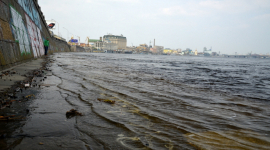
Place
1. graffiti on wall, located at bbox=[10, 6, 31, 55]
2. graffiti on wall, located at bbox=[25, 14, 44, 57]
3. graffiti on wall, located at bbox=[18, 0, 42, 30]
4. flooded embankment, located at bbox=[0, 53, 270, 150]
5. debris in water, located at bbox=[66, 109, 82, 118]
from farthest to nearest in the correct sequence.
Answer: graffiti on wall, located at bbox=[25, 14, 44, 57] → graffiti on wall, located at bbox=[18, 0, 42, 30] → graffiti on wall, located at bbox=[10, 6, 31, 55] → debris in water, located at bbox=[66, 109, 82, 118] → flooded embankment, located at bbox=[0, 53, 270, 150]

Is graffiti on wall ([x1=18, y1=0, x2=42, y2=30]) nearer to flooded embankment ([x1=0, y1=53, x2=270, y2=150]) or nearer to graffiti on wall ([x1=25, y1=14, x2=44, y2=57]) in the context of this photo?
graffiti on wall ([x1=25, y1=14, x2=44, y2=57])

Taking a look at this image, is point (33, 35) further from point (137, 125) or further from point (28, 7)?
point (137, 125)

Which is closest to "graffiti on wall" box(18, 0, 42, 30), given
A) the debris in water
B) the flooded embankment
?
the flooded embankment

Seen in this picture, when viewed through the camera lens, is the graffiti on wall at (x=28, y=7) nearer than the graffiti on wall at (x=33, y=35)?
Yes

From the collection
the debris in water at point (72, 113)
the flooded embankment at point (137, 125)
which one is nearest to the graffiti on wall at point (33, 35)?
the flooded embankment at point (137, 125)

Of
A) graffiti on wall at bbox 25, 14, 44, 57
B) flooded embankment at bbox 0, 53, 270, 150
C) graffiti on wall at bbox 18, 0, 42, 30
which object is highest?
graffiti on wall at bbox 18, 0, 42, 30

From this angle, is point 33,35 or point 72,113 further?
point 33,35

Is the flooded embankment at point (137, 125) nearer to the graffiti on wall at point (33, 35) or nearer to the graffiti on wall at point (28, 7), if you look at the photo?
the graffiti on wall at point (33, 35)

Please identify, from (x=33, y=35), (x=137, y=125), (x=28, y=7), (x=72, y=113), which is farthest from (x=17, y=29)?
(x=137, y=125)

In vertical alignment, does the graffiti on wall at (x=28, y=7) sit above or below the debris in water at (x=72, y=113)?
above

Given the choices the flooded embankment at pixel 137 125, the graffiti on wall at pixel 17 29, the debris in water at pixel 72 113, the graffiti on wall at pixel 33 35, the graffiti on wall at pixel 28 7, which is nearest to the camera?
the flooded embankment at pixel 137 125

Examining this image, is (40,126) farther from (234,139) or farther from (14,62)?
(14,62)

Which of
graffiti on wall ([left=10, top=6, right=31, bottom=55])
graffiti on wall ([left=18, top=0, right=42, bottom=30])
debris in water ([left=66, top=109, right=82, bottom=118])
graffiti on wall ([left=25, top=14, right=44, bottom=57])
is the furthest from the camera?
graffiti on wall ([left=25, top=14, right=44, bottom=57])

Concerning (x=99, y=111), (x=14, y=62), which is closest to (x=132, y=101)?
(x=99, y=111)
